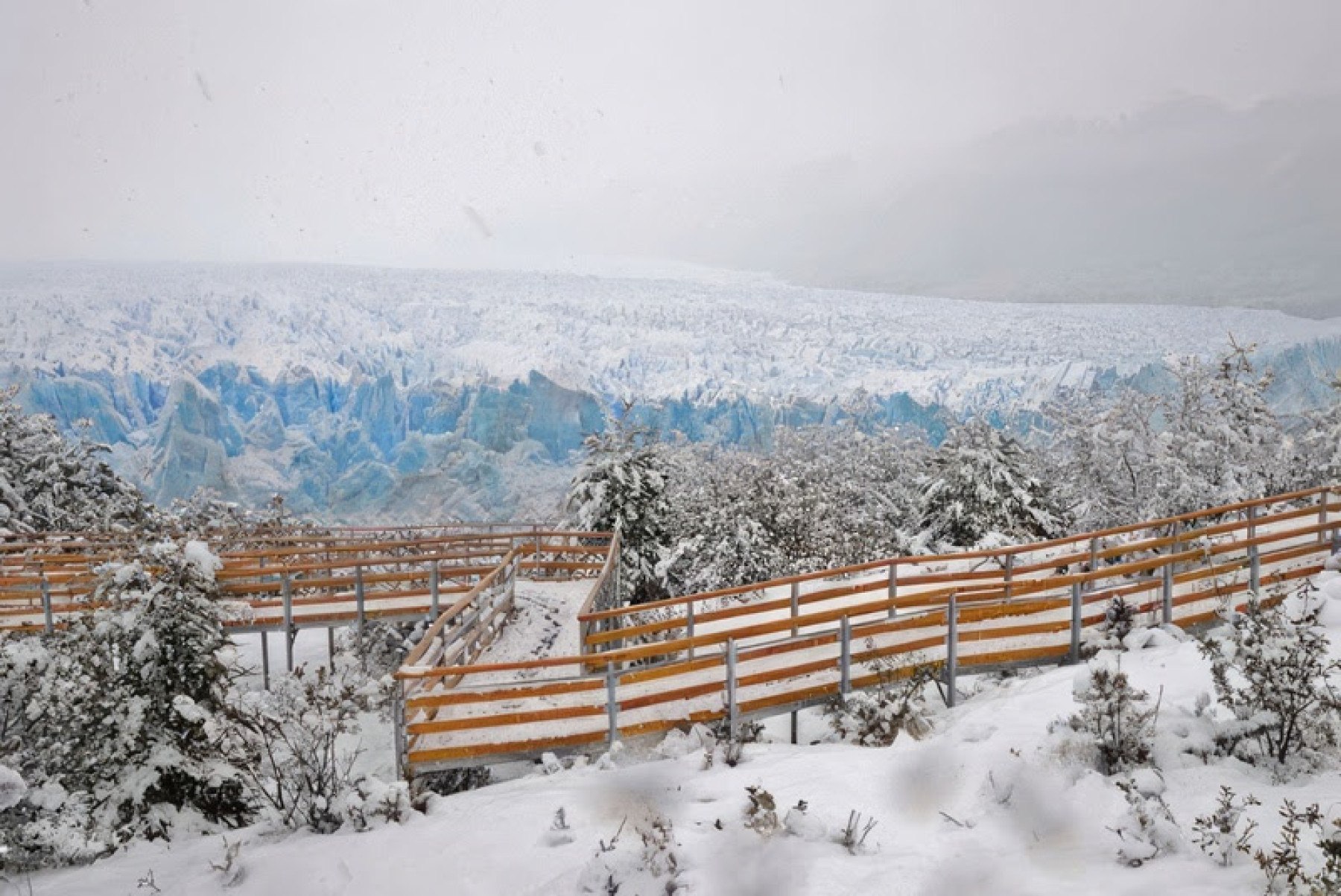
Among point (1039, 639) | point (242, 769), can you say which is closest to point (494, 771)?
point (242, 769)

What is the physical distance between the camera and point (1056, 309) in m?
154

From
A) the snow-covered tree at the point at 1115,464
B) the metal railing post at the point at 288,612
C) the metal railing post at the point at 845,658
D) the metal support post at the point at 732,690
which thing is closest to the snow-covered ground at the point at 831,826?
the metal support post at the point at 732,690

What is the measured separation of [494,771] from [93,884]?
373cm

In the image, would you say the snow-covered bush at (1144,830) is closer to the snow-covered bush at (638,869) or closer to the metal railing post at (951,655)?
the snow-covered bush at (638,869)

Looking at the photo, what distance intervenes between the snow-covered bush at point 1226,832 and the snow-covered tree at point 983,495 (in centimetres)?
2056

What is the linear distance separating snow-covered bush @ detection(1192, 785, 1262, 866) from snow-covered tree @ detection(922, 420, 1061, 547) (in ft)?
67.4

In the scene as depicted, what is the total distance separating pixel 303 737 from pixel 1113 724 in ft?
22.6

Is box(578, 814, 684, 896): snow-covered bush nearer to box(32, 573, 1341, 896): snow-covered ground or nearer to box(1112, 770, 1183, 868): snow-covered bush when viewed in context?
box(32, 573, 1341, 896): snow-covered ground

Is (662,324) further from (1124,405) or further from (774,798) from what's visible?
(774,798)

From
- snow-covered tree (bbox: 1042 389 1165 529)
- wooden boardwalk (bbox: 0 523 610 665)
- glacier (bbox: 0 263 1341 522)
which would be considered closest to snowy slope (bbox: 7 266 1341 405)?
glacier (bbox: 0 263 1341 522)

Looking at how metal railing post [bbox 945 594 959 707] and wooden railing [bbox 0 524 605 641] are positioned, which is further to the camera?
wooden railing [bbox 0 524 605 641]

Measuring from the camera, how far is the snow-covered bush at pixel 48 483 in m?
27.2

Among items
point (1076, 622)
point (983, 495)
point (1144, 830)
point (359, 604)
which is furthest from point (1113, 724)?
point (983, 495)

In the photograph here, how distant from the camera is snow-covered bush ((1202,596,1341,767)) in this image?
19.2 feet
